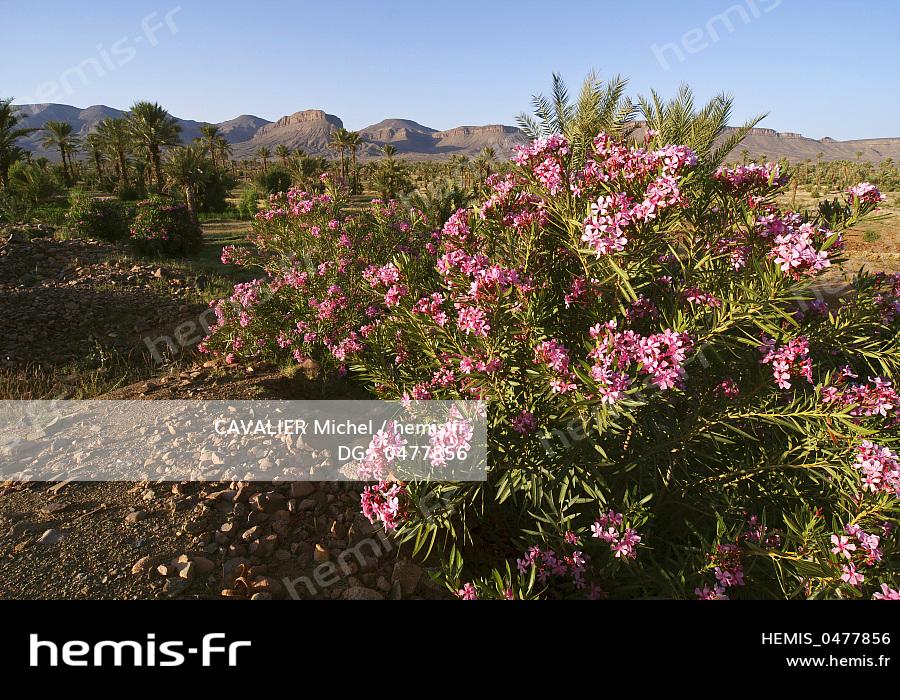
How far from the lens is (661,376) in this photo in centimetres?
207

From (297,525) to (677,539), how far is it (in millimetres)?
2758

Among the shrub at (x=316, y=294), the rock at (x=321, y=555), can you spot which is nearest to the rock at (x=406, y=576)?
the rock at (x=321, y=555)

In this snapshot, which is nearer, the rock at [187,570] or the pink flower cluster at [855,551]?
the pink flower cluster at [855,551]

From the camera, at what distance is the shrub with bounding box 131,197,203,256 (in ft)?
44.5

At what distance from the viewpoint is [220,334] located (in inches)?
260

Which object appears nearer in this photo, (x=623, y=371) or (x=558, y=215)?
(x=623, y=371)

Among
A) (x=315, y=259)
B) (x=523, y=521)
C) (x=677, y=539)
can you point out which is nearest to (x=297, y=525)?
(x=523, y=521)

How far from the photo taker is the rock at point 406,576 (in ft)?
10.7

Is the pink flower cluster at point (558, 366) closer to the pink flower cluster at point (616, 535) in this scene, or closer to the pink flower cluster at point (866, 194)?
the pink flower cluster at point (616, 535)

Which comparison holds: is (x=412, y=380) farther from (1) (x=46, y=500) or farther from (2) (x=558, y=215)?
(1) (x=46, y=500)

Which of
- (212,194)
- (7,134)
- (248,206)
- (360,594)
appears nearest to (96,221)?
(248,206)

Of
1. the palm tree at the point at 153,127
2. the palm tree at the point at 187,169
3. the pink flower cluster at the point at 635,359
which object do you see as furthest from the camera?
the palm tree at the point at 153,127

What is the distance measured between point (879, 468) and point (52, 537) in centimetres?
475

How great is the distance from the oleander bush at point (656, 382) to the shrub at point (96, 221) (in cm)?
1505
